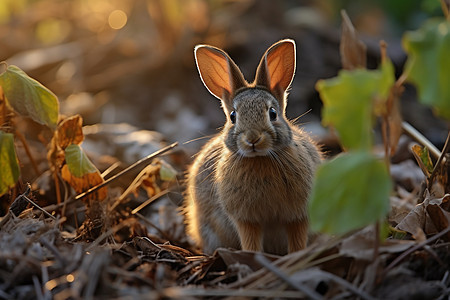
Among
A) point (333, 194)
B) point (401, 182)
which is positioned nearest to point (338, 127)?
point (333, 194)

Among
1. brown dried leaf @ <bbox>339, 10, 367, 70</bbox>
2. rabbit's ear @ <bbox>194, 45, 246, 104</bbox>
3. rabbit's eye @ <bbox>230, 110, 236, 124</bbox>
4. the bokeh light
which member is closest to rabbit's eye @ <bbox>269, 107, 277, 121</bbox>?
rabbit's eye @ <bbox>230, 110, 236, 124</bbox>

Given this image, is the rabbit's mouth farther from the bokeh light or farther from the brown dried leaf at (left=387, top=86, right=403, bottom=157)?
the bokeh light

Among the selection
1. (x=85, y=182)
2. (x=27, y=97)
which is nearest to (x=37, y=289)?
A: (x=27, y=97)

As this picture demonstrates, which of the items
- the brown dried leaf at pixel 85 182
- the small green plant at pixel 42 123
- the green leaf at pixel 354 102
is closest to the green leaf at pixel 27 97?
the small green plant at pixel 42 123

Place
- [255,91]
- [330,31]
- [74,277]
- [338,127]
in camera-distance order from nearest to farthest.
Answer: [338,127]
[74,277]
[255,91]
[330,31]

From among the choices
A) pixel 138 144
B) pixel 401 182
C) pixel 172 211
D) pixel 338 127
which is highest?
pixel 338 127

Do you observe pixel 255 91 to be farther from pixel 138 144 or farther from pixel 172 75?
pixel 172 75

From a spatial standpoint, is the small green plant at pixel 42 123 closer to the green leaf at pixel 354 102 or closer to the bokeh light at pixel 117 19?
the green leaf at pixel 354 102
